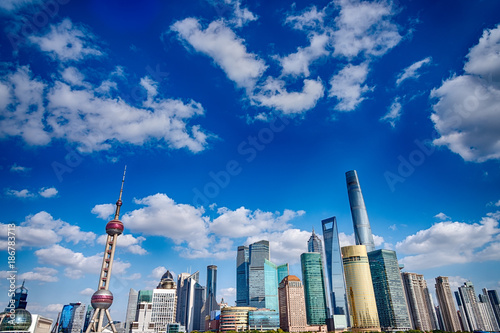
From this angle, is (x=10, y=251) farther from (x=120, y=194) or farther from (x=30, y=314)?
(x=120, y=194)

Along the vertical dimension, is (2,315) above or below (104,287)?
below

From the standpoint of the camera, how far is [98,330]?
16438 centimetres

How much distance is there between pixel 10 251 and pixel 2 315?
73155mm

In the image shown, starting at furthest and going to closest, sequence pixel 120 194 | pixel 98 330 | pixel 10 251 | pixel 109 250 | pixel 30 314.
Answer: pixel 120 194
pixel 109 250
pixel 98 330
pixel 30 314
pixel 10 251

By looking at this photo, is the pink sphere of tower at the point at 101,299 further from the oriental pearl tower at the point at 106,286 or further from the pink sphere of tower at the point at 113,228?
the pink sphere of tower at the point at 113,228

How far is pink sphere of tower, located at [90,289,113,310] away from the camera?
160000 millimetres

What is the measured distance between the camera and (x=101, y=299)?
16012 centimetres

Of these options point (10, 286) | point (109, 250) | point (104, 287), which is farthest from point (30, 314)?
point (10, 286)

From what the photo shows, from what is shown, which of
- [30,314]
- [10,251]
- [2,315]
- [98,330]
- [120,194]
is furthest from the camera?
[120,194]

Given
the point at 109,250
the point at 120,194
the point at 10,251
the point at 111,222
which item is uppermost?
the point at 120,194

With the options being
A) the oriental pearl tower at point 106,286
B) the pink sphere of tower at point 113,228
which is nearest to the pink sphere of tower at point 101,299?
the oriental pearl tower at point 106,286

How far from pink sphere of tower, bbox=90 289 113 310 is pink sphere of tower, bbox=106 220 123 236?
32.9 meters

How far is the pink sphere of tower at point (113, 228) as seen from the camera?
591 feet

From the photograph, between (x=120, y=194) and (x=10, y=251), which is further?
(x=120, y=194)
